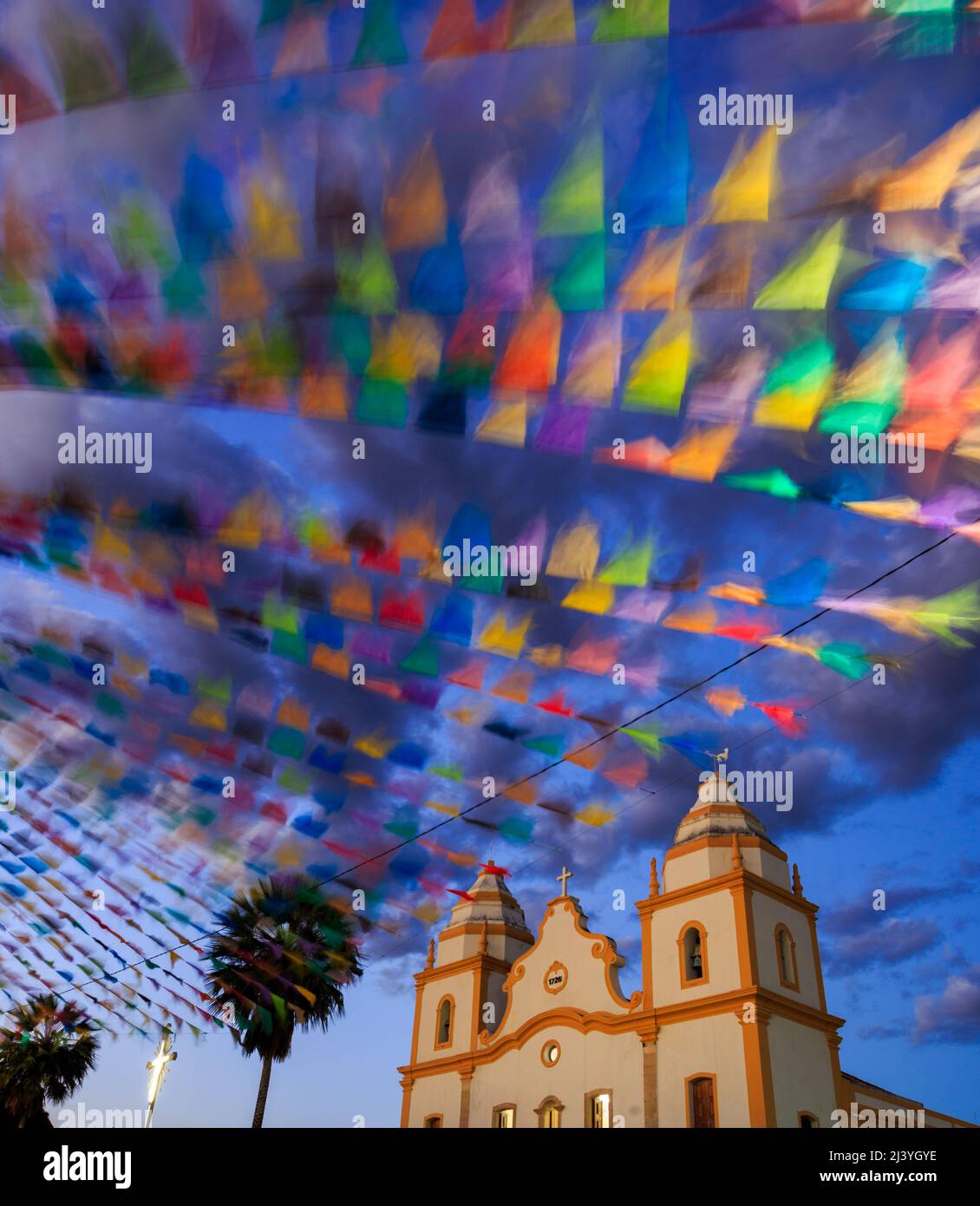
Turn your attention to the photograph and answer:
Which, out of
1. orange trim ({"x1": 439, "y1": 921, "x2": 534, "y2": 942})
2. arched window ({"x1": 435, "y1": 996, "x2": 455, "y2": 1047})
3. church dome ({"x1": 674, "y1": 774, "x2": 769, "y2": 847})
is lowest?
arched window ({"x1": 435, "y1": 996, "x2": 455, "y2": 1047})

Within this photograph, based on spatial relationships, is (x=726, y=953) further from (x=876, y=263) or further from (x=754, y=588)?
(x=876, y=263)

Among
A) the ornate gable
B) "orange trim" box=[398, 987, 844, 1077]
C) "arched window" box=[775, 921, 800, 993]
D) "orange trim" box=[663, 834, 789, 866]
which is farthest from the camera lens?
the ornate gable

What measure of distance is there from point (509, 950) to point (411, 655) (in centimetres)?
1660

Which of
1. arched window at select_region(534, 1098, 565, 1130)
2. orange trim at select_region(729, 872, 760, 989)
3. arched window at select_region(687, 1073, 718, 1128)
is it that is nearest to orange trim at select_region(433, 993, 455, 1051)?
arched window at select_region(534, 1098, 565, 1130)

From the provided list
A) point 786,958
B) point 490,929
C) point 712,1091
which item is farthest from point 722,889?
point 490,929

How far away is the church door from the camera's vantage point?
59.6 feet

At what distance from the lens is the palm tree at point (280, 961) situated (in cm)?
2270

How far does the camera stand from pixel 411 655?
471 inches

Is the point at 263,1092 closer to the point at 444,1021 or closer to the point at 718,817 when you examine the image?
the point at 444,1021

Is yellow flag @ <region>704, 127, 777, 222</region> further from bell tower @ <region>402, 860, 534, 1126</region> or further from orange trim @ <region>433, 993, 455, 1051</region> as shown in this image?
orange trim @ <region>433, 993, 455, 1051</region>

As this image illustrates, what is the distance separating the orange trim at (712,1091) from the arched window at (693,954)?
1.67 m

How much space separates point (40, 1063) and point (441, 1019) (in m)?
13.5

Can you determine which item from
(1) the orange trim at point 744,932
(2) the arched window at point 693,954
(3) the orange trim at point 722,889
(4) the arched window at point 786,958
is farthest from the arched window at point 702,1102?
(3) the orange trim at point 722,889
